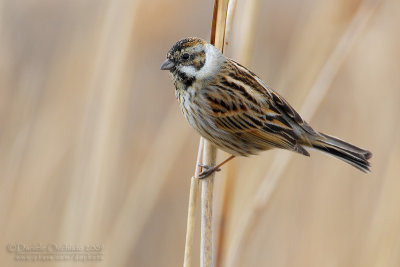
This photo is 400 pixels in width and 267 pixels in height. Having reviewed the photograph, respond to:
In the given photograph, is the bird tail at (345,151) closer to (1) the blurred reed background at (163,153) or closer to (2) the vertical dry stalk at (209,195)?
(1) the blurred reed background at (163,153)

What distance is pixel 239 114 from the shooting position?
3119 millimetres

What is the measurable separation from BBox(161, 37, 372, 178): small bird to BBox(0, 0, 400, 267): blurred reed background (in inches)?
7.7

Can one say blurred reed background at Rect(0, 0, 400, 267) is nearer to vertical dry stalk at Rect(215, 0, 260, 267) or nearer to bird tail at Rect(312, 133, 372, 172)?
vertical dry stalk at Rect(215, 0, 260, 267)

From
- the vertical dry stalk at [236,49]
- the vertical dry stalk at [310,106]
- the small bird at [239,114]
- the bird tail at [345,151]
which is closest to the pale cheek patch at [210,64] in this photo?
the small bird at [239,114]

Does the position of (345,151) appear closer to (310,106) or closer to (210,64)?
(310,106)

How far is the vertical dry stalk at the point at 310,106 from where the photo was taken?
9.27 feet

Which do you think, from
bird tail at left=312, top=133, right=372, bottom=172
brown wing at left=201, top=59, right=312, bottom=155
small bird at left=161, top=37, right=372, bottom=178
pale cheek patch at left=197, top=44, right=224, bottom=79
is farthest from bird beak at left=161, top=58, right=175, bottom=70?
bird tail at left=312, top=133, right=372, bottom=172

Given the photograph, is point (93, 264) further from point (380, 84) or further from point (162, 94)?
point (162, 94)

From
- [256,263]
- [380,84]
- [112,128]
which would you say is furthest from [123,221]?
[380,84]

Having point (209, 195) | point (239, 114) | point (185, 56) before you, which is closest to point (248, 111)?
point (239, 114)

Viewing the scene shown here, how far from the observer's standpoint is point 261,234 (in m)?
3.87

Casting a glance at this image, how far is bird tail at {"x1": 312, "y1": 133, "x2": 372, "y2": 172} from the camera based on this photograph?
9.73 feet

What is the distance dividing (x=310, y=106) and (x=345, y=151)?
0.29 m

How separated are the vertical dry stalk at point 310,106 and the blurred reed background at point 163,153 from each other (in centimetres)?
1
